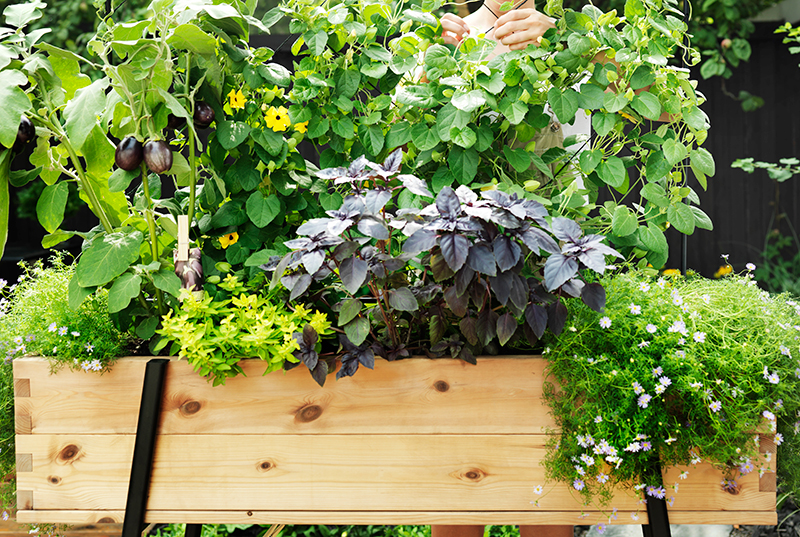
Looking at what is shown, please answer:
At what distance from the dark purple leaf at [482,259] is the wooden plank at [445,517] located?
1.35 feet

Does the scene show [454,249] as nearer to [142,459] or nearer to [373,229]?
[373,229]

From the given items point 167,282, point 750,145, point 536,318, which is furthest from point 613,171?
point 750,145

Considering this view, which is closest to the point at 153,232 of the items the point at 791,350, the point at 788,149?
the point at 791,350

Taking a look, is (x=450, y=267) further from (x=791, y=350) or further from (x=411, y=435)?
(x=791, y=350)

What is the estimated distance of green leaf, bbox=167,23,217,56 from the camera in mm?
852

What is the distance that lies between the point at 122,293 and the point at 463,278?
1.84 feet

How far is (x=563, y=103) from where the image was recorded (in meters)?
0.98

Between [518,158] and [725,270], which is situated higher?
[518,158]

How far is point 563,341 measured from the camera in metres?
0.89

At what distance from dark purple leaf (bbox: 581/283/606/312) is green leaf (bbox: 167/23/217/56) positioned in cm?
71

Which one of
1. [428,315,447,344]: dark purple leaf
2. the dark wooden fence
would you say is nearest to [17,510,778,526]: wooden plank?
[428,315,447,344]: dark purple leaf

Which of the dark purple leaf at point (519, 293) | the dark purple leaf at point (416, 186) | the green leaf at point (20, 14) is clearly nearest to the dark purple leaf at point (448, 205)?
the dark purple leaf at point (416, 186)

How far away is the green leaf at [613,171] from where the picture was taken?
1.02 meters

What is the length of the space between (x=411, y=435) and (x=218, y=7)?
734 mm
